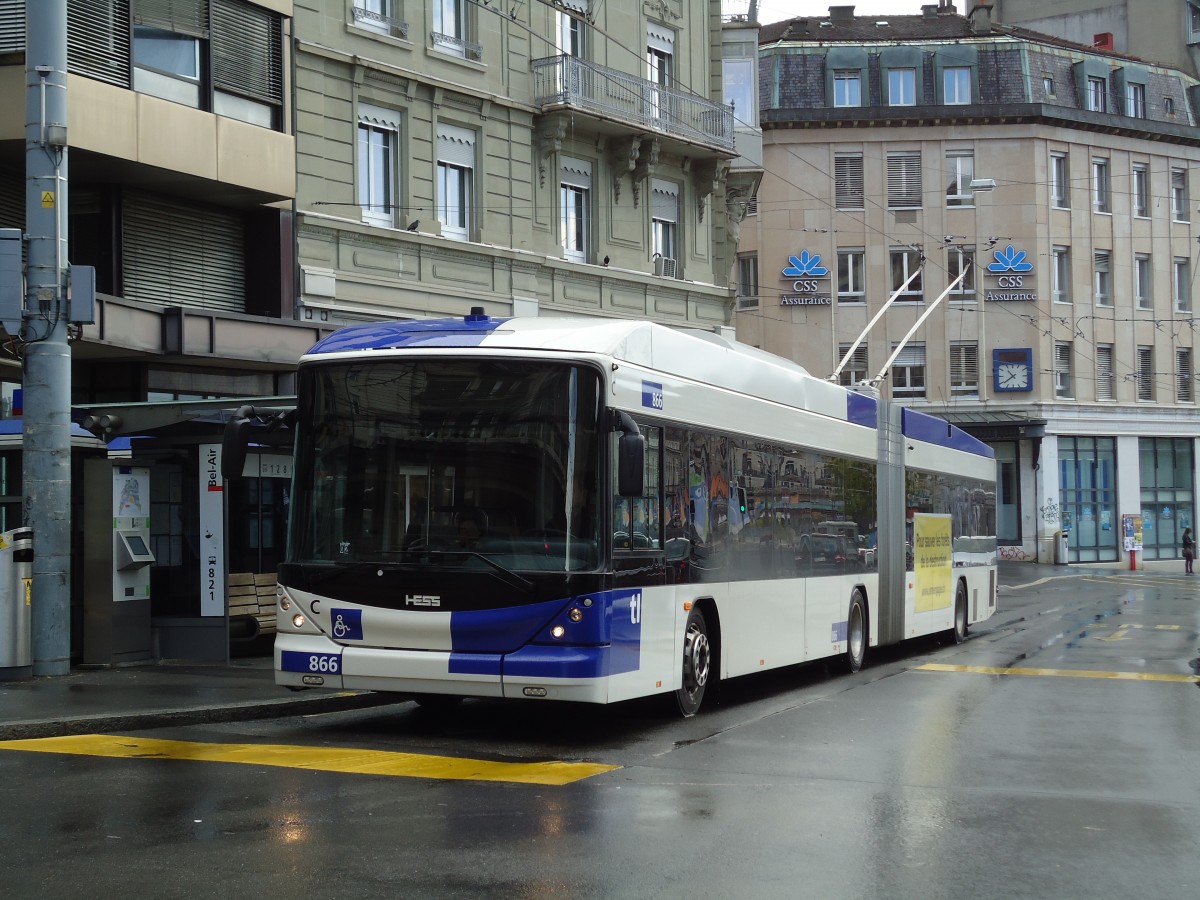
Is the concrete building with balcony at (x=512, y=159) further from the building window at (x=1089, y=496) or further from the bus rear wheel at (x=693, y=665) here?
the building window at (x=1089, y=496)

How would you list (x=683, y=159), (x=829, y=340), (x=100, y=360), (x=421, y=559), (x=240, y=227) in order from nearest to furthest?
(x=421, y=559) → (x=100, y=360) → (x=240, y=227) → (x=683, y=159) → (x=829, y=340)

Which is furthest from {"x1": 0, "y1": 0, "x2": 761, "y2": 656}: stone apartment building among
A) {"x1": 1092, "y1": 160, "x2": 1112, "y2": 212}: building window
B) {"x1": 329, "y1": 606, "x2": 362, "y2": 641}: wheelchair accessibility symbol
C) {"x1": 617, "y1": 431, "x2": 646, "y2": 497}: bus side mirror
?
{"x1": 1092, "y1": 160, "x2": 1112, "y2": 212}: building window

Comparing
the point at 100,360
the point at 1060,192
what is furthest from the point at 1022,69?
the point at 100,360

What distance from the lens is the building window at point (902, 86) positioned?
5659 centimetres

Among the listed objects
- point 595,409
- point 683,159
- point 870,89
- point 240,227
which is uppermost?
point 870,89

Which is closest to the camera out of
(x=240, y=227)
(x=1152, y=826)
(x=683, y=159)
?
(x=1152, y=826)

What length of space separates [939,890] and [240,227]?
17179mm

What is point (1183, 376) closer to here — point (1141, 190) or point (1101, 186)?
point (1141, 190)

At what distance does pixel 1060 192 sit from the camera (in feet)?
187

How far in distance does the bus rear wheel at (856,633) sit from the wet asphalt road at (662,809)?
298 centimetres

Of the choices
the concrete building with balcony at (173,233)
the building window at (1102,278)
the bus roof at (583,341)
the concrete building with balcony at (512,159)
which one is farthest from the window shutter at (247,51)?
the building window at (1102,278)

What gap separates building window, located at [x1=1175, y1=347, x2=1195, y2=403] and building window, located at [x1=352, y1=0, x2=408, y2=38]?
42111mm

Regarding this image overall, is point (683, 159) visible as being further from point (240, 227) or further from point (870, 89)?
point (870, 89)

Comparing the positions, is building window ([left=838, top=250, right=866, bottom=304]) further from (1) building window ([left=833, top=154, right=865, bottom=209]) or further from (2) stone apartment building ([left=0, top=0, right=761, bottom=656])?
(2) stone apartment building ([left=0, top=0, right=761, bottom=656])
